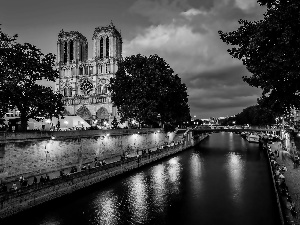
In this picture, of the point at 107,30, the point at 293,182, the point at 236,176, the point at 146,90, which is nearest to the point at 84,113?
the point at 107,30

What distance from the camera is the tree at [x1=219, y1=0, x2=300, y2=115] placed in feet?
63.0

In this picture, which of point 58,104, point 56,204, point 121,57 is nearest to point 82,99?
point 121,57

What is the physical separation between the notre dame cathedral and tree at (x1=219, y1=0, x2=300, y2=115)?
79.9m

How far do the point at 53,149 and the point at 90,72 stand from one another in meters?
75.9

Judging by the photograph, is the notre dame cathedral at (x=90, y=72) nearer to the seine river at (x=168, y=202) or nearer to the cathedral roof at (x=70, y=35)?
the cathedral roof at (x=70, y=35)

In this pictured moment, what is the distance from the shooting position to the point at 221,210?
2711cm

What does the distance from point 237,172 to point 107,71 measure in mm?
69698

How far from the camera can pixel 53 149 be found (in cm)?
3519

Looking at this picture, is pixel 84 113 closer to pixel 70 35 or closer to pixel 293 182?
pixel 70 35

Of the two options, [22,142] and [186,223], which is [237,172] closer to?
[186,223]

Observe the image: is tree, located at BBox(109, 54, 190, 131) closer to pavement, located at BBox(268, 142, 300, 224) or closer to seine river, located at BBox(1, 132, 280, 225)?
seine river, located at BBox(1, 132, 280, 225)

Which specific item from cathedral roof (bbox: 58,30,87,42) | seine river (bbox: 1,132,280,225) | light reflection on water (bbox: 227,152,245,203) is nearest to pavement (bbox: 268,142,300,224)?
seine river (bbox: 1,132,280,225)

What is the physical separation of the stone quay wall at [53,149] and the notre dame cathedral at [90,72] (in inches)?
1865

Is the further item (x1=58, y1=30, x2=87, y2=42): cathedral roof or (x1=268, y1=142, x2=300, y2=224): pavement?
(x1=58, y1=30, x2=87, y2=42): cathedral roof
